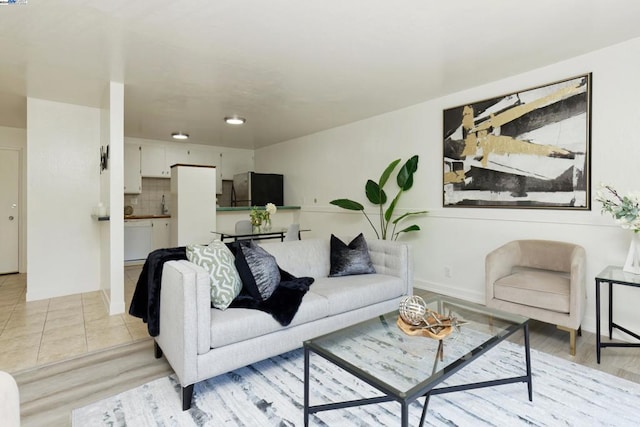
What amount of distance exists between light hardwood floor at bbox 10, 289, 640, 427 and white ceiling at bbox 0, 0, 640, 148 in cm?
233

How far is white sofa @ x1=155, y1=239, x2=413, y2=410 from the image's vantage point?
1.79 metres

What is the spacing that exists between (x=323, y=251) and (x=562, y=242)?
2.14 meters

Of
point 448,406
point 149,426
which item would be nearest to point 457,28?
point 448,406

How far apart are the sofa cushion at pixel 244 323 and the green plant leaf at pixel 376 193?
2.38m

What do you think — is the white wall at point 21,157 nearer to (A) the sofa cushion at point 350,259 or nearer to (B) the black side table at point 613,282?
(A) the sofa cushion at point 350,259

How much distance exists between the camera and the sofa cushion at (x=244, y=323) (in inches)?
73.9

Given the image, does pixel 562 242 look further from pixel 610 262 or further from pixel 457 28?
pixel 457 28

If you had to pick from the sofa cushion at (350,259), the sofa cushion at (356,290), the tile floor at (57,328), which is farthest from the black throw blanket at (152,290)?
the sofa cushion at (350,259)

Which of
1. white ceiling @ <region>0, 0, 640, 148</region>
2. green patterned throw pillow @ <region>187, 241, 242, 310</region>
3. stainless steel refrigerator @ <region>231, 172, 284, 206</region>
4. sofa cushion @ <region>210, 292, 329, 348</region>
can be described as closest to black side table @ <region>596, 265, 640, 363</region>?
white ceiling @ <region>0, 0, 640, 148</region>

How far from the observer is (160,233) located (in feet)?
19.7

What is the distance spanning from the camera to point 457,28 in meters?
2.31

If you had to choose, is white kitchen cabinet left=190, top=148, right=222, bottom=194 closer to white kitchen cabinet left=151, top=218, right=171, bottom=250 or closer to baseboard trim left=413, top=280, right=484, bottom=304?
white kitchen cabinet left=151, top=218, right=171, bottom=250

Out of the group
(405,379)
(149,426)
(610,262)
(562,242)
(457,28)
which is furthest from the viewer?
(562,242)

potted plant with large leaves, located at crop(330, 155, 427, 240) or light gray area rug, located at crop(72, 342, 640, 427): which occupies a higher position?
potted plant with large leaves, located at crop(330, 155, 427, 240)
